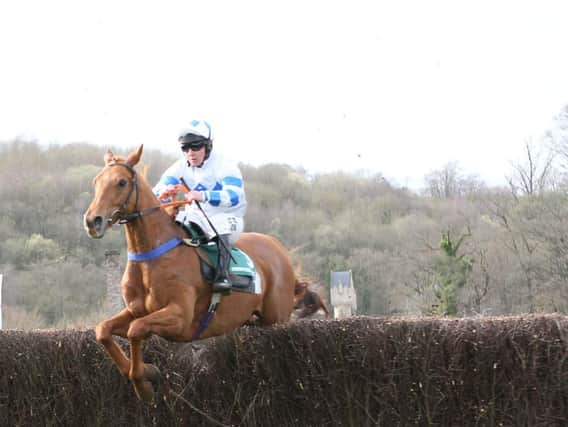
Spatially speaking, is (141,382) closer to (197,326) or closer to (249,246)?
(197,326)

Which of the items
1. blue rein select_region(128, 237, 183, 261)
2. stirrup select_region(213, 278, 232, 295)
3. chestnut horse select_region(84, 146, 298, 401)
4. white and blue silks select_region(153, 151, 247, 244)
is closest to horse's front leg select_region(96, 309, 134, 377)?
chestnut horse select_region(84, 146, 298, 401)

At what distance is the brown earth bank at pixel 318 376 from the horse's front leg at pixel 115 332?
129 centimetres

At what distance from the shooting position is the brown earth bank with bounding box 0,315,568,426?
7055 millimetres

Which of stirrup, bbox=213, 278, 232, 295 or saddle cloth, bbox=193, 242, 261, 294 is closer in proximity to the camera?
stirrup, bbox=213, 278, 232, 295

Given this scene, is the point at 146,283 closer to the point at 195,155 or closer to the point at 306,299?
the point at 195,155

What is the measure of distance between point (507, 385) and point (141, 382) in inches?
106

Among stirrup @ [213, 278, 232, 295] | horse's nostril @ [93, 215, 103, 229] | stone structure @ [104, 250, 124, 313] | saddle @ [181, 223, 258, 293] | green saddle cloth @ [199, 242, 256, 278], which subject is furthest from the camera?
stone structure @ [104, 250, 124, 313]

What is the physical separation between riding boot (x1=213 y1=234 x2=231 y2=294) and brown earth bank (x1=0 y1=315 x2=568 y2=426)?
35.7 inches

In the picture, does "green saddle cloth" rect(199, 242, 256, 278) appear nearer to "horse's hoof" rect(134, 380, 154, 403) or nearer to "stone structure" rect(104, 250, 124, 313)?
"horse's hoof" rect(134, 380, 154, 403)

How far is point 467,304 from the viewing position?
33062 mm

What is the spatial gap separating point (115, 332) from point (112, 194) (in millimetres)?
1022

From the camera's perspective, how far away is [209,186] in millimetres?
7246

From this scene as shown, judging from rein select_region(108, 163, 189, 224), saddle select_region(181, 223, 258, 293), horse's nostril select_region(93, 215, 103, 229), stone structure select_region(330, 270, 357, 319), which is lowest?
stone structure select_region(330, 270, 357, 319)

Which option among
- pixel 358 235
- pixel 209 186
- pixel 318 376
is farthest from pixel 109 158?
pixel 358 235
